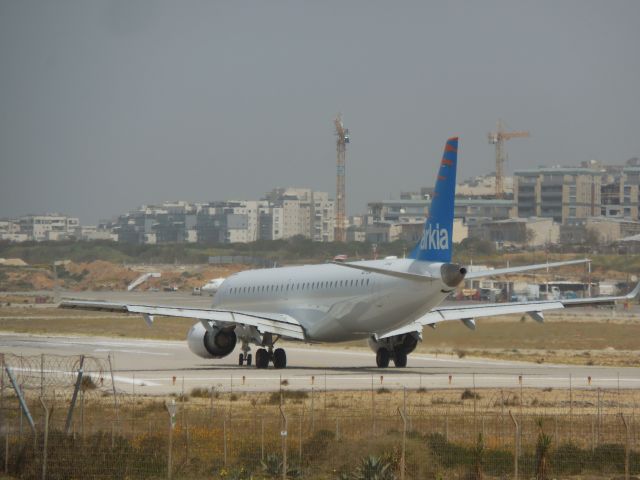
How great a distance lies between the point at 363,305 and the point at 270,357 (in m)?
5.32

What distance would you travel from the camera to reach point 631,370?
157 feet

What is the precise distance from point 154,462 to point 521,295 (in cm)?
11364

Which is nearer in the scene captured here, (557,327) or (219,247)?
(557,327)

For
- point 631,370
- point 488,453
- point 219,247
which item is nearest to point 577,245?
point 219,247

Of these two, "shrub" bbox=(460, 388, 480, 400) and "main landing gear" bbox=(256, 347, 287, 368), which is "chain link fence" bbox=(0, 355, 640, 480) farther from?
"main landing gear" bbox=(256, 347, 287, 368)

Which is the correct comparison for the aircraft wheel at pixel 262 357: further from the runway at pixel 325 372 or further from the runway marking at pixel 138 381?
the runway marking at pixel 138 381

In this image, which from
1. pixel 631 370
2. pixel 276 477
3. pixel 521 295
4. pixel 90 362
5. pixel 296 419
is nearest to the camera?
pixel 276 477

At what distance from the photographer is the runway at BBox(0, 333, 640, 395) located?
133 ft

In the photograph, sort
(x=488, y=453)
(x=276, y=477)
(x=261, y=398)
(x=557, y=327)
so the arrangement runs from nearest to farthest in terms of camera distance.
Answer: (x=276, y=477) < (x=488, y=453) < (x=261, y=398) < (x=557, y=327)

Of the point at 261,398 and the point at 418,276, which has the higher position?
the point at 418,276

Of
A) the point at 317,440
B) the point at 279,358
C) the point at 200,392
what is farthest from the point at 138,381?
the point at 317,440

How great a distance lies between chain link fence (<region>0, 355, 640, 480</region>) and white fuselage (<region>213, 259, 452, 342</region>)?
9.11 meters

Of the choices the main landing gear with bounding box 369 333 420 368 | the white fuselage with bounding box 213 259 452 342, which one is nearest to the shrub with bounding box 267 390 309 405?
the white fuselage with bounding box 213 259 452 342

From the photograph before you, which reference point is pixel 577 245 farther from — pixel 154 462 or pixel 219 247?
pixel 154 462
